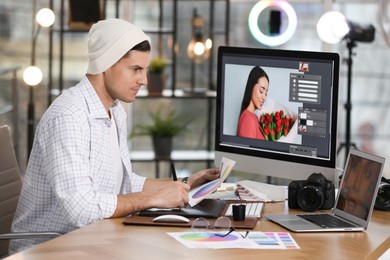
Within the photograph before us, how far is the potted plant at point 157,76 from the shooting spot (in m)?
6.64

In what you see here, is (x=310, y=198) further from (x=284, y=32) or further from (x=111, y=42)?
(x=284, y=32)

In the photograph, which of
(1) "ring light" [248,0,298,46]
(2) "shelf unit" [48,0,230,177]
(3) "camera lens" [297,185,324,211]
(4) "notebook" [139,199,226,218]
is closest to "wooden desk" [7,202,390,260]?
(4) "notebook" [139,199,226,218]

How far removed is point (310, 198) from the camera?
3.37m

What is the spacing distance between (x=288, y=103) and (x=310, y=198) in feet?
1.29

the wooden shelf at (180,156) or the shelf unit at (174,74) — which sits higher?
the shelf unit at (174,74)

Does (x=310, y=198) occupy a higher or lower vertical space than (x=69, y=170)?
lower

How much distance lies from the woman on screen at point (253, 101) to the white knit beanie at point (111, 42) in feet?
1.69

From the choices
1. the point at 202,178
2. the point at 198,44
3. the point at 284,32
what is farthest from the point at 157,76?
the point at 202,178

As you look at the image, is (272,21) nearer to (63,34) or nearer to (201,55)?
(201,55)

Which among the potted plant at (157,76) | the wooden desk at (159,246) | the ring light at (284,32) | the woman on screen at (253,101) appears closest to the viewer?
the wooden desk at (159,246)

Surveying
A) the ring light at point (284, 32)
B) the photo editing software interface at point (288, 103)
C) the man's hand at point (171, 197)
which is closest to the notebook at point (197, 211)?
the man's hand at point (171, 197)

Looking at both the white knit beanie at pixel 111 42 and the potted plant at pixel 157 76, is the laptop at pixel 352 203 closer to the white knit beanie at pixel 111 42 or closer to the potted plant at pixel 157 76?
the white knit beanie at pixel 111 42

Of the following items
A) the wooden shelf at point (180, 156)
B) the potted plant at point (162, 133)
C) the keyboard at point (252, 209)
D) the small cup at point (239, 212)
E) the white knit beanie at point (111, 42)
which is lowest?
the wooden shelf at point (180, 156)

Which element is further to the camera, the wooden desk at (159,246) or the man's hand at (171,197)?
the man's hand at (171,197)
